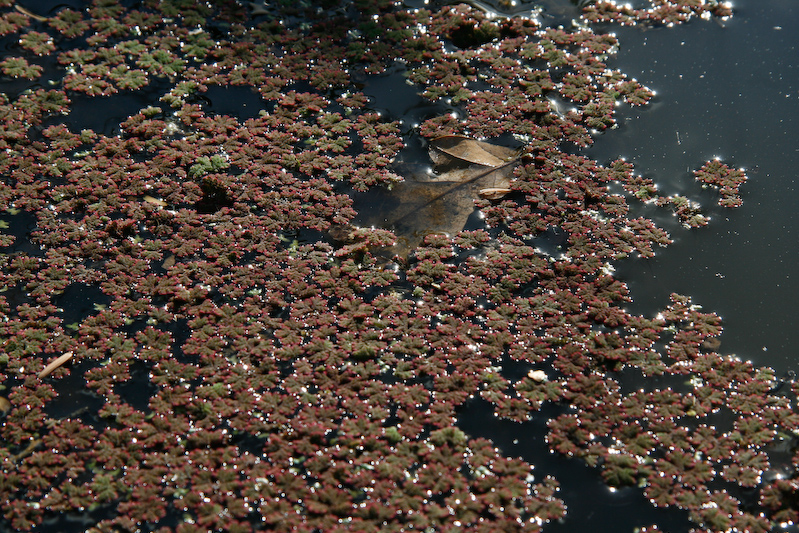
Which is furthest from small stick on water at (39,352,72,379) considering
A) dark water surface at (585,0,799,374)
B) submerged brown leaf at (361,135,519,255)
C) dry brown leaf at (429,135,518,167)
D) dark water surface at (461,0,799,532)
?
dark water surface at (585,0,799,374)

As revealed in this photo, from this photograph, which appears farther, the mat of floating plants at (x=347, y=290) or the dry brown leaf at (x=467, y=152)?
the dry brown leaf at (x=467, y=152)

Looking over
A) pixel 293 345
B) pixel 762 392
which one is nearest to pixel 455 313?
pixel 293 345

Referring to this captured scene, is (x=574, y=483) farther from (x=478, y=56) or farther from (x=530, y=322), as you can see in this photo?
(x=478, y=56)

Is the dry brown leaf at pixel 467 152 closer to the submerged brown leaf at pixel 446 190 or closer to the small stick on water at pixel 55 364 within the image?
the submerged brown leaf at pixel 446 190

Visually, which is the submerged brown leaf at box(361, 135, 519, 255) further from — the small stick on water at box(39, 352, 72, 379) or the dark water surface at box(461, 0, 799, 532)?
the small stick on water at box(39, 352, 72, 379)

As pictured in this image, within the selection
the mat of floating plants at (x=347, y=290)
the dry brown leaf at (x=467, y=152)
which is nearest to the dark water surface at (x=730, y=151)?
the mat of floating plants at (x=347, y=290)

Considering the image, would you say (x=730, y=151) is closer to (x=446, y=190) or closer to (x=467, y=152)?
(x=467, y=152)
